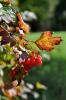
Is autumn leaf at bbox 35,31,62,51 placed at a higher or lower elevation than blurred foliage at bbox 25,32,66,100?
lower

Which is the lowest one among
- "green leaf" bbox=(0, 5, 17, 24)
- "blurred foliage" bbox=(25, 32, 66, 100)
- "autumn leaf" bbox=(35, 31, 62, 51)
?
"autumn leaf" bbox=(35, 31, 62, 51)

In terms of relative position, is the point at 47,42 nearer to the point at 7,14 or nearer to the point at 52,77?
the point at 7,14

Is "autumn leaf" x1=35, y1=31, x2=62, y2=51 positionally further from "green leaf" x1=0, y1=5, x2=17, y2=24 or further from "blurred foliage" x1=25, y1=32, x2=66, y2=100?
"blurred foliage" x1=25, y1=32, x2=66, y2=100

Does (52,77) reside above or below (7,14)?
above

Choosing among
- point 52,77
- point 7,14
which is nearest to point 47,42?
point 7,14

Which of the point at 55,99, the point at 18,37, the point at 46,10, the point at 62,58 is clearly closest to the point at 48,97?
the point at 55,99

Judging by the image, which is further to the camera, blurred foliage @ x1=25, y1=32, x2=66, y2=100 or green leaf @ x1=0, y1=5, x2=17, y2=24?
blurred foliage @ x1=25, y1=32, x2=66, y2=100

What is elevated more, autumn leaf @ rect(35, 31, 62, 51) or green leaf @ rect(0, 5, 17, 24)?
green leaf @ rect(0, 5, 17, 24)

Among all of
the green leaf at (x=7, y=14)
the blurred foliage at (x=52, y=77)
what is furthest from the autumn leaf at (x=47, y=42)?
the blurred foliage at (x=52, y=77)

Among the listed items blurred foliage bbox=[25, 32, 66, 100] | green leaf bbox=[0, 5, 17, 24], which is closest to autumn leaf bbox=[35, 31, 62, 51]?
green leaf bbox=[0, 5, 17, 24]
